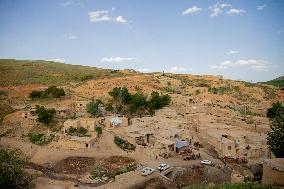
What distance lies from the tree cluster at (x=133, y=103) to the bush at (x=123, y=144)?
11.1 m

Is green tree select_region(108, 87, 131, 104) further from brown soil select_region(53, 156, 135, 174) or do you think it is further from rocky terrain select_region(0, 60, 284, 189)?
brown soil select_region(53, 156, 135, 174)

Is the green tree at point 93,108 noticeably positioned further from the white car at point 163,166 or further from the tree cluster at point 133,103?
the white car at point 163,166

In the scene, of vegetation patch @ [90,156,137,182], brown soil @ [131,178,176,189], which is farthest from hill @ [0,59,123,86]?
brown soil @ [131,178,176,189]

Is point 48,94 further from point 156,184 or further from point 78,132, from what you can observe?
point 156,184

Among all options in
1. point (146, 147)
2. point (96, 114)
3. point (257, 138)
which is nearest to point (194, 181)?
point (146, 147)

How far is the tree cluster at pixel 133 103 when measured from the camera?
46.7m

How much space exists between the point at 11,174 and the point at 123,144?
41.6ft

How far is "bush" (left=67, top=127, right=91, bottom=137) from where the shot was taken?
3628cm

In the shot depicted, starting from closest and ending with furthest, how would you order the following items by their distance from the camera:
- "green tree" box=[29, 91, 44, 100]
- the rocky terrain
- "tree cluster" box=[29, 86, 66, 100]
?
the rocky terrain
"tree cluster" box=[29, 86, 66, 100]
"green tree" box=[29, 91, 44, 100]

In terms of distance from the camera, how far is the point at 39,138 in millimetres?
36594

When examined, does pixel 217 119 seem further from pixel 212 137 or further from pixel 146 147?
pixel 146 147

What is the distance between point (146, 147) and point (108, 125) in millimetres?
7592

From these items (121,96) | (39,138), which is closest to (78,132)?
(39,138)

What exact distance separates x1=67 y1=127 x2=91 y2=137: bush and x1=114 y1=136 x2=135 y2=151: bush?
319 centimetres
